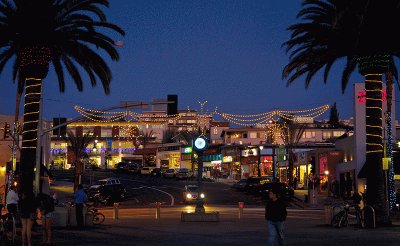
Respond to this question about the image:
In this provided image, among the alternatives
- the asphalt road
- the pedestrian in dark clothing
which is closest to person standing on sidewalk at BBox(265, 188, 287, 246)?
the asphalt road

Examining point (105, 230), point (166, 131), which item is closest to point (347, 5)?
point (105, 230)

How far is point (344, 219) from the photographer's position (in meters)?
25.3

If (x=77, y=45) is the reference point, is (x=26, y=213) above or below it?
below

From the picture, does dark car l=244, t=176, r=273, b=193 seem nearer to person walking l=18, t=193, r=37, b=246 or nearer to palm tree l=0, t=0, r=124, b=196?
palm tree l=0, t=0, r=124, b=196

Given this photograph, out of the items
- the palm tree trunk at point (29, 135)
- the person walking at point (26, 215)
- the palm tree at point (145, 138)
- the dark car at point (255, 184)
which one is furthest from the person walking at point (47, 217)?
the palm tree at point (145, 138)

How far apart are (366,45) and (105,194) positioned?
3139cm

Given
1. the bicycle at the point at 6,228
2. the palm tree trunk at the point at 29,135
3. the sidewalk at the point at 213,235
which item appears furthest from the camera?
the palm tree trunk at the point at 29,135

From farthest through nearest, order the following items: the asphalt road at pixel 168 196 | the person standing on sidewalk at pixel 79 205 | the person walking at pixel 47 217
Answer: the asphalt road at pixel 168 196 → the person standing on sidewalk at pixel 79 205 → the person walking at pixel 47 217

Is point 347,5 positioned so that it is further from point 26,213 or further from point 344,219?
point 26,213

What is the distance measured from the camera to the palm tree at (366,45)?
25.2 m

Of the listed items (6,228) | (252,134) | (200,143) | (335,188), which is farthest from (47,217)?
(252,134)

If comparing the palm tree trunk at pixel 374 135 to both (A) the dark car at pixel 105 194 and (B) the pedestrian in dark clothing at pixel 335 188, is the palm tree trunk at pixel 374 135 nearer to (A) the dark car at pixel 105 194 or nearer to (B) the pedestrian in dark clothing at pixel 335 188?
(B) the pedestrian in dark clothing at pixel 335 188

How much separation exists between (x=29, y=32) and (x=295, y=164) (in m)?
53.7

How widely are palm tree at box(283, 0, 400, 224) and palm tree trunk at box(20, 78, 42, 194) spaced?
499 inches
